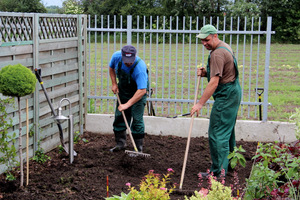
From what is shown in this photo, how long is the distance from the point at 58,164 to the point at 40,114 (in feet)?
2.58

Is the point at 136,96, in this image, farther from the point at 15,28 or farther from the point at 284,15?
the point at 284,15

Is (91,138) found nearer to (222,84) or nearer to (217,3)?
(222,84)

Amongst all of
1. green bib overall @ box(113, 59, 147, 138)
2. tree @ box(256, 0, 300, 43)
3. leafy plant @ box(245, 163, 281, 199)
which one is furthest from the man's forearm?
tree @ box(256, 0, 300, 43)

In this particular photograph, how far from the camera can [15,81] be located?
4.91m

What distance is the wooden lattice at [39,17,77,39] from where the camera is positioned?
21.8ft

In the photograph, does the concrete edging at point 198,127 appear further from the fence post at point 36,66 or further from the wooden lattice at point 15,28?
the wooden lattice at point 15,28

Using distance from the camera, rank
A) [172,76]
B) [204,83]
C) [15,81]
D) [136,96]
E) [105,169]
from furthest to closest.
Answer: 1. [172,76]
2. [204,83]
3. [136,96]
4. [105,169]
5. [15,81]

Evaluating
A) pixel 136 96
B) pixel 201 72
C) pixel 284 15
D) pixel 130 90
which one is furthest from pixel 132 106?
pixel 284 15

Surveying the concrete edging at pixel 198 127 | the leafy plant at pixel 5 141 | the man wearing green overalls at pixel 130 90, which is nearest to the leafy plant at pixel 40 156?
the leafy plant at pixel 5 141

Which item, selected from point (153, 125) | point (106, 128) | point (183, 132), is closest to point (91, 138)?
point (106, 128)

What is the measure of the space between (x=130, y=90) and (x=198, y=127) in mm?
1793

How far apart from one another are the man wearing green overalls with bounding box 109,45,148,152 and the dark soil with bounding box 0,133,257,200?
0.38 m

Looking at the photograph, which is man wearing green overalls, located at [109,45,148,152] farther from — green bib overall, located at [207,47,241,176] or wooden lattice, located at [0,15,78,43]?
green bib overall, located at [207,47,241,176]

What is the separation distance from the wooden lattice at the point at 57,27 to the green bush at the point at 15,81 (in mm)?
1643
